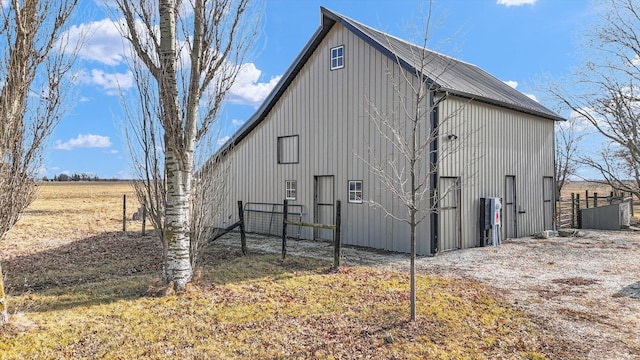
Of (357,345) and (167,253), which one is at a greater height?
(167,253)

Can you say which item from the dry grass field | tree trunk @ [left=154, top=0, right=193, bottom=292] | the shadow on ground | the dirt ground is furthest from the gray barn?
tree trunk @ [left=154, top=0, right=193, bottom=292]

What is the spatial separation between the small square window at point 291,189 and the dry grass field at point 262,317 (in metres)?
5.47

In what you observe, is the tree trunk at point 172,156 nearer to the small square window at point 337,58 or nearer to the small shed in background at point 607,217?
the small square window at point 337,58

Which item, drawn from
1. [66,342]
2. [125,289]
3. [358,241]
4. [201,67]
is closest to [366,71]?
[358,241]

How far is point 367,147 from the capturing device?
12094 millimetres

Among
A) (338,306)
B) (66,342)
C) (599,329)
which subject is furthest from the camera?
(338,306)

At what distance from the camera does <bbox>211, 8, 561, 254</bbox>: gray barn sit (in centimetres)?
1142

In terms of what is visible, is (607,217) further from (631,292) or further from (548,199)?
(631,292)

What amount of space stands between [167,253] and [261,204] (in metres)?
8.90

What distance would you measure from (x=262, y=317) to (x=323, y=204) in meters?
7.90

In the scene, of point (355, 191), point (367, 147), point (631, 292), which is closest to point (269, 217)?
point (355, 191)

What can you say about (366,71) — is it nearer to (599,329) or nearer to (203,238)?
(203,238)

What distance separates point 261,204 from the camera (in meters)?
15.6

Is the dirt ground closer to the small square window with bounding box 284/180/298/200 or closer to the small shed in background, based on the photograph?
the small square window with bounding box 284/180/298/200
